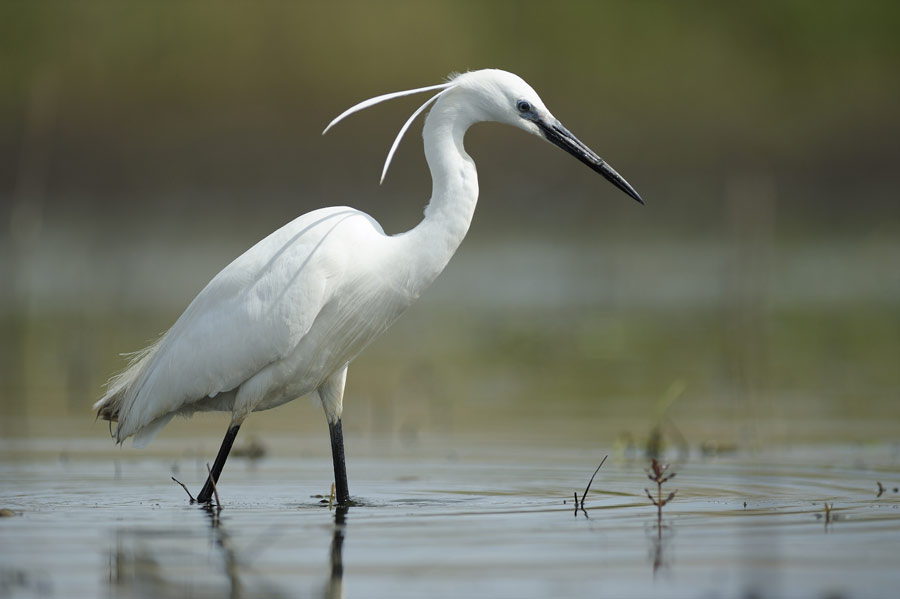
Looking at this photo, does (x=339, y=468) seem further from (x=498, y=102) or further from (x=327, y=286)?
(x=498, y=102)

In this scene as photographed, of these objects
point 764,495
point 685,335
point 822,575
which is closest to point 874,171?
point 685,335

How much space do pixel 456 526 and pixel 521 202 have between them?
65.5ft

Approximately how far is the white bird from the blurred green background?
2076 mm

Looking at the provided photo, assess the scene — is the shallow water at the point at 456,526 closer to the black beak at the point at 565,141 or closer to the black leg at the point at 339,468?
the black leg at the point at 339,468

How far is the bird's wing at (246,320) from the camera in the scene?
263 inches

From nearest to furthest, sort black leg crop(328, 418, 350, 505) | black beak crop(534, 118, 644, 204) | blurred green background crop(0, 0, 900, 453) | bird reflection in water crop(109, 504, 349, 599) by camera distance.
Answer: bird reflection in water crop(109, 504, 349, 599), black leg crop(328, 418, 350, 505), black beak crop(534, 118, 644, 204), blurred green background crop(0, 0, 900, 453)

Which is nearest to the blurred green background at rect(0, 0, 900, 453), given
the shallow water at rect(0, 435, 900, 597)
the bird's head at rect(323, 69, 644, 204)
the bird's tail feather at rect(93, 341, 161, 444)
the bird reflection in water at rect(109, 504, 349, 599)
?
the shallow water at rect(0, 435, 900, 597)

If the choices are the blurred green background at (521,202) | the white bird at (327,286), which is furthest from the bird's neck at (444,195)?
the blurred green background at (521,202)

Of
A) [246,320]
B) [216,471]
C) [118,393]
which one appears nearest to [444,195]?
[246,320]

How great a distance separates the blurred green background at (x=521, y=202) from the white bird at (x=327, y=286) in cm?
208

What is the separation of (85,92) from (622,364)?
22.9 meters

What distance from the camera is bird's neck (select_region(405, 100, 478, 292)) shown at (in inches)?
264

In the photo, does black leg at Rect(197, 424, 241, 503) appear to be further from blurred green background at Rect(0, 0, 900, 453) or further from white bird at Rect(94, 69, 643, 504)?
blurred green background at Rect(0, 0, 900, 453)

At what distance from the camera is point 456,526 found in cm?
584
